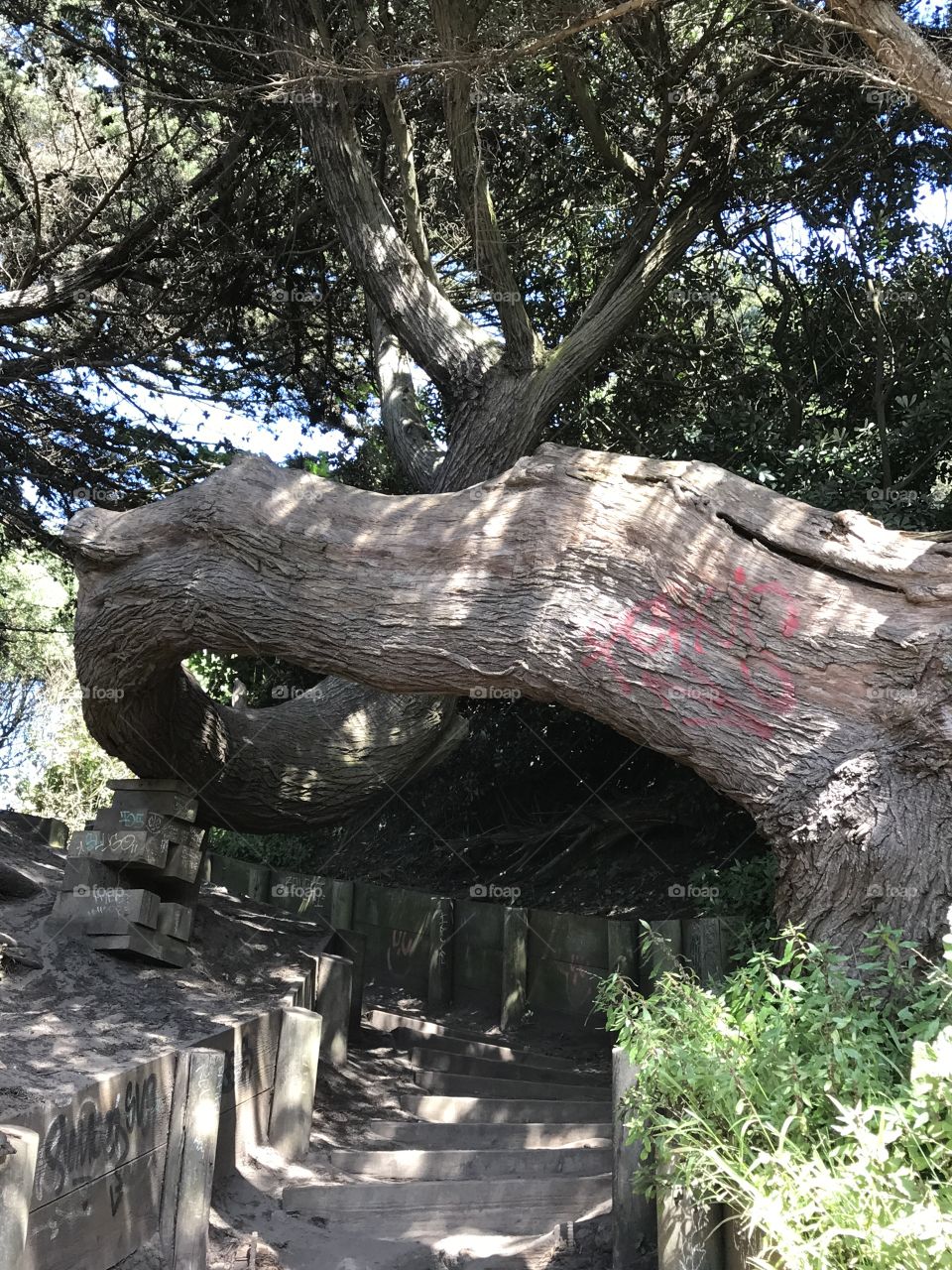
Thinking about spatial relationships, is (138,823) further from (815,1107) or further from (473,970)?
(815,1107)

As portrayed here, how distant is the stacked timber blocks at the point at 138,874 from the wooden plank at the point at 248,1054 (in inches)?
33.2

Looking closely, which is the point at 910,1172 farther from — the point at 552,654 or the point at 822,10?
the point at 822,10

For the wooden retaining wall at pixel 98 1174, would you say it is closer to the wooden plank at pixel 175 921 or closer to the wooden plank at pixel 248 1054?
the wooden plank at pixel 248 1054

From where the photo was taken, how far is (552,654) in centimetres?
525

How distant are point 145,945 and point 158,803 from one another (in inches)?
34.4

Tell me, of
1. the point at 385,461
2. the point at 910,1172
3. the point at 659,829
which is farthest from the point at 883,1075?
the point at 385,461

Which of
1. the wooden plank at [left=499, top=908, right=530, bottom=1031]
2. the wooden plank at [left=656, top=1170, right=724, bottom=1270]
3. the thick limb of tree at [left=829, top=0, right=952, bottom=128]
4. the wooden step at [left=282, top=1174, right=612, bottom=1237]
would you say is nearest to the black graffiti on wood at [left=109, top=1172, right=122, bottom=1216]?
the wooden step at [left=282, top=1174, right=612, bottom=1237]

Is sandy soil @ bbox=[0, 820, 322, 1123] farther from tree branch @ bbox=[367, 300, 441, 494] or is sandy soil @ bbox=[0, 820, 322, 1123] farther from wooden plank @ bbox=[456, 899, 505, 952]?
tree branch @ bbox=[367, 300, 441, 494]

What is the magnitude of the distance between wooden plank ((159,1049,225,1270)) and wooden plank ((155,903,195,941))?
2.05m

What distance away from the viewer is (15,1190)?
348 cm

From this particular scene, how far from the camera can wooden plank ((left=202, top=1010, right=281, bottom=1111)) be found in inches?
229

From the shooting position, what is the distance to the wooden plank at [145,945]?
661 centimetres

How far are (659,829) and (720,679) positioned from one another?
563cm

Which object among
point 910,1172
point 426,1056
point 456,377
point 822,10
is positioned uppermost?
point 822,10
